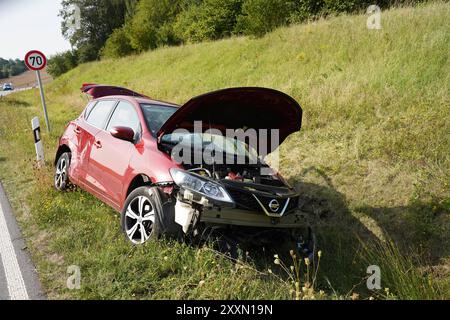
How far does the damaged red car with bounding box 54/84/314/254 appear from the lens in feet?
11.9

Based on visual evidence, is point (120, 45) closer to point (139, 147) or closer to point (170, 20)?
point (170, 20)

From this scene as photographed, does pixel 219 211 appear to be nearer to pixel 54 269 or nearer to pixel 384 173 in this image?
pixel 54 269

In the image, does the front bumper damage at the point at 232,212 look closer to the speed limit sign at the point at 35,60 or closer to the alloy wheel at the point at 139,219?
the alloy wheel at the point at 139,219

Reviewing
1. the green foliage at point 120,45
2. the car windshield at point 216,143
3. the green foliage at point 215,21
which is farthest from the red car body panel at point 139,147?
the green foliage at point 120,45

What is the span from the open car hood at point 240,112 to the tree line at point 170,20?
382 inches

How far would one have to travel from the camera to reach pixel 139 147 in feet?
14.6

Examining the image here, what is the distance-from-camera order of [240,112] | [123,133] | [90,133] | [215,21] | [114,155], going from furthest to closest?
[215,21], [90,133], [114,155], [240,112], [123,133]

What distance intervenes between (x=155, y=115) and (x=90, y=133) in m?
1.22

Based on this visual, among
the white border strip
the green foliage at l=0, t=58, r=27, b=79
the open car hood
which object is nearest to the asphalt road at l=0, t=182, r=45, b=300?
the white border strip

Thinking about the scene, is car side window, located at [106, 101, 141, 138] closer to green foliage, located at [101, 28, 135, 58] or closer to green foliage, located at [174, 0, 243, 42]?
green foliage, located at [174, 0, 243, 42]

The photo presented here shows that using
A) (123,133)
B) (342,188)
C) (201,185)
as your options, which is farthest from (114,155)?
(342,188)

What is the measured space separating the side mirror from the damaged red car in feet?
0.04
